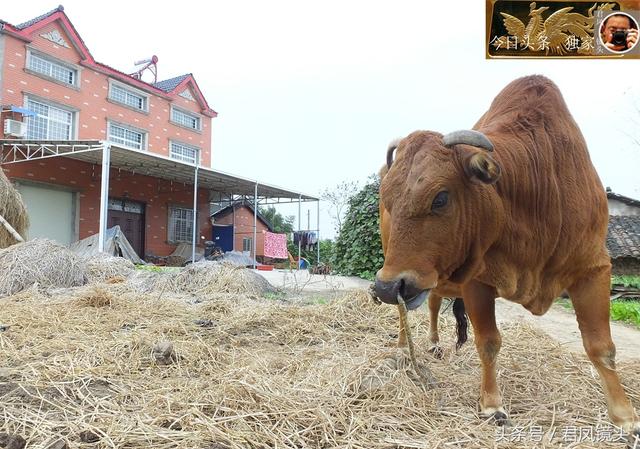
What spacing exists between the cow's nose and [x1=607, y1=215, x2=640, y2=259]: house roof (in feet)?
43.7

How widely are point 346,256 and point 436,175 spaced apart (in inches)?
344

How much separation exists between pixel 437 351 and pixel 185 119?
21.6 m

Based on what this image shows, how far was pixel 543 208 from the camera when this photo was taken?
7.34ft

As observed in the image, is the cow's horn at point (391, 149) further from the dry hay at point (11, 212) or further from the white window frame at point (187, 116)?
the white window frame at point (187, 116)

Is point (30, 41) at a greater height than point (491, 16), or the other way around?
point (30, 41)

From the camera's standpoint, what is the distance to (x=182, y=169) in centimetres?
1606

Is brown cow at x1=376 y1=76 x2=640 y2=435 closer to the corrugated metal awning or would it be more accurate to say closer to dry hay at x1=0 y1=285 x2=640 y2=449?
dry hay at x1=0 y1=285 x2=640 y2=449

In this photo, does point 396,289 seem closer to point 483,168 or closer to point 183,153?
point 483,168

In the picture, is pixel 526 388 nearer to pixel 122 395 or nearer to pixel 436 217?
pixel 436 217

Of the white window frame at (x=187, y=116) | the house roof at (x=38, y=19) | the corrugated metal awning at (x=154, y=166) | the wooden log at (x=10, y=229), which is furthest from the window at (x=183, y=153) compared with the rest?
the wooden log at (x=10, y=229)

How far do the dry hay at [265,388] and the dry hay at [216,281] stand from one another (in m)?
2.52

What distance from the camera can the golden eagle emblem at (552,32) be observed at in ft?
12.2

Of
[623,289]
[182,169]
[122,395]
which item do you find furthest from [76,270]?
[623,289]

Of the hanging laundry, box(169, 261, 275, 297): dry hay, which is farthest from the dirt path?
the hanging laundry
